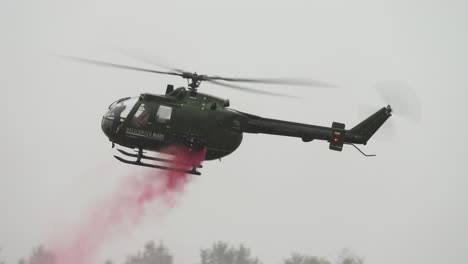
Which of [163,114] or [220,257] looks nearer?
[163,114]

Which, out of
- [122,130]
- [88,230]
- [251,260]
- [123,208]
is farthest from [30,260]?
[122,130]

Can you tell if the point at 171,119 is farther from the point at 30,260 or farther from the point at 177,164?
the point at 30,260

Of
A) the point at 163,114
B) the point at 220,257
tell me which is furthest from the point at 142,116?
the point at 220,257

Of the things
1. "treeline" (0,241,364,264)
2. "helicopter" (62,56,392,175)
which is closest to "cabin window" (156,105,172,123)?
"helicopter" (62,56,392,175)

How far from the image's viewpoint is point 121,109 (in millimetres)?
28234

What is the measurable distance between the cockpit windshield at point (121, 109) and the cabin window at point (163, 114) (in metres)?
0.79

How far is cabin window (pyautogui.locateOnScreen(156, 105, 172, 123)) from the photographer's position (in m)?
27.8

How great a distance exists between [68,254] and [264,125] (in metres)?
13.6

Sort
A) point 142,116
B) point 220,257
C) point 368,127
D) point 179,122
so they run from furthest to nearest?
point 220,257
point 368,127
point 142,116
point 179,122

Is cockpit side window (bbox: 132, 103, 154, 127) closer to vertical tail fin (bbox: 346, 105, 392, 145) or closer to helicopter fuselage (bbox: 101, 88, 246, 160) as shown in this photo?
helicopter fuselage (bbox: 101, 88, 246, 160)

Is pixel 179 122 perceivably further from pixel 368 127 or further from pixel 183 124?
pixel 368 127

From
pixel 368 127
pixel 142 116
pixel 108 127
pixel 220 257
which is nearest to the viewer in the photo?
pixel 142 116

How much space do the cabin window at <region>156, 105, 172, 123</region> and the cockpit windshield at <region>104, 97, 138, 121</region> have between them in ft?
2.60

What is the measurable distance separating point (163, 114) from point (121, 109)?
128cm
